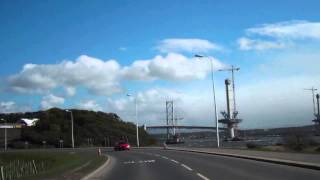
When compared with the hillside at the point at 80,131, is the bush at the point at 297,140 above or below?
below

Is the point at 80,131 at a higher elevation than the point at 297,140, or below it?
higher

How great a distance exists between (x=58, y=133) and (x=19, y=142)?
10.9 m

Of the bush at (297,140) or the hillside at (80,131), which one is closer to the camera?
the bush at (297,140)

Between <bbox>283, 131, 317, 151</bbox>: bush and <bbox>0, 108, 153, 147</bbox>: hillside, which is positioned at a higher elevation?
<bbox>0, 108, 153, 147</bbox>: hillside

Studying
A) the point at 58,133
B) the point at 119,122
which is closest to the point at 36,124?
the point at 58,133

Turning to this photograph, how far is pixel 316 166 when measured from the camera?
24781mm

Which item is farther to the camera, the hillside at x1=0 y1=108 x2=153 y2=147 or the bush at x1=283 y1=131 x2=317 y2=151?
the hillside at x1=0 y1=108 x2=153 y2=147

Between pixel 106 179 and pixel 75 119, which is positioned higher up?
pixel 75 119

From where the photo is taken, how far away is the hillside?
142 meters

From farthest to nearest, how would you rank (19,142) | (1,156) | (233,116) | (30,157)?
(233,116)
(19,142)
(1,156)
(30,157)

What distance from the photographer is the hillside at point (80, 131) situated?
142250mm

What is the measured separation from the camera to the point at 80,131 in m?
152

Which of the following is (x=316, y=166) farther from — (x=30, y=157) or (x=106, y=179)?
(x=30, y=157)

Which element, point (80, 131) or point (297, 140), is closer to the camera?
point (297, 140)
